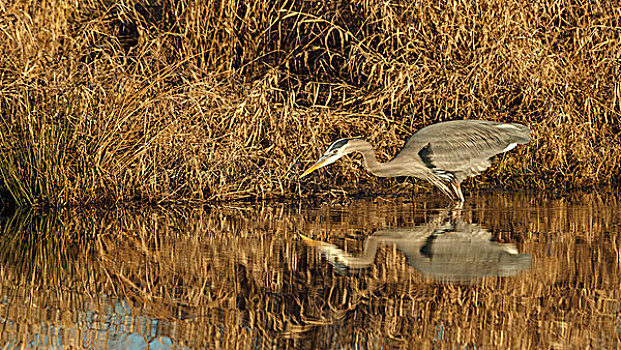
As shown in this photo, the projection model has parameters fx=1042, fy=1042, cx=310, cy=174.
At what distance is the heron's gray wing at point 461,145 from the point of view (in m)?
10.0

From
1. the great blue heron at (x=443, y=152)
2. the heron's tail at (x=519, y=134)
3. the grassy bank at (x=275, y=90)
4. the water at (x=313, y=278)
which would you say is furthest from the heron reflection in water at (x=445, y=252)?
the grassy bank at (x=275, y=90)

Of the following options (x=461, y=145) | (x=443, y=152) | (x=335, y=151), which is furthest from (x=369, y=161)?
(x=461, y=145)

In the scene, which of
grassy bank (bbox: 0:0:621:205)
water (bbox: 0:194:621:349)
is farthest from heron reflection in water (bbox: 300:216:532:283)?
grassy bank (bbox: 0:0:621:205)

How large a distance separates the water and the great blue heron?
1.64ft

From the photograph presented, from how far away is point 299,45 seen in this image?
480 inches

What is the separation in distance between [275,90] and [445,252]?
4.71 m

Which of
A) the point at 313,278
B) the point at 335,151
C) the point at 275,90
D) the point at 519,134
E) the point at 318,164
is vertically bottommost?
the point at 313,278

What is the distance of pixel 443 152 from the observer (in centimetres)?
998

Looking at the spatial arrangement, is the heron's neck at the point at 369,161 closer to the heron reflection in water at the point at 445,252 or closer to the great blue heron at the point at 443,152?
the great blue heron at the point at 443,152

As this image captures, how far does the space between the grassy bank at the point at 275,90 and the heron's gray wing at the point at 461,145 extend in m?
1.08

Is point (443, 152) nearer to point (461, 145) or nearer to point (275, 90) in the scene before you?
point (461, 145)

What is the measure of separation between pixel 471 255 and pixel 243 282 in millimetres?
1704

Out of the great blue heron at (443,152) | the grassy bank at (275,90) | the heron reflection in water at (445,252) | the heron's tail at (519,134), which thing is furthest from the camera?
the heron's tail at (519,134)

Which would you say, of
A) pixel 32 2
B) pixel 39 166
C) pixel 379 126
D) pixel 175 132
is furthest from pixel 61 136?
pixel 379 126
